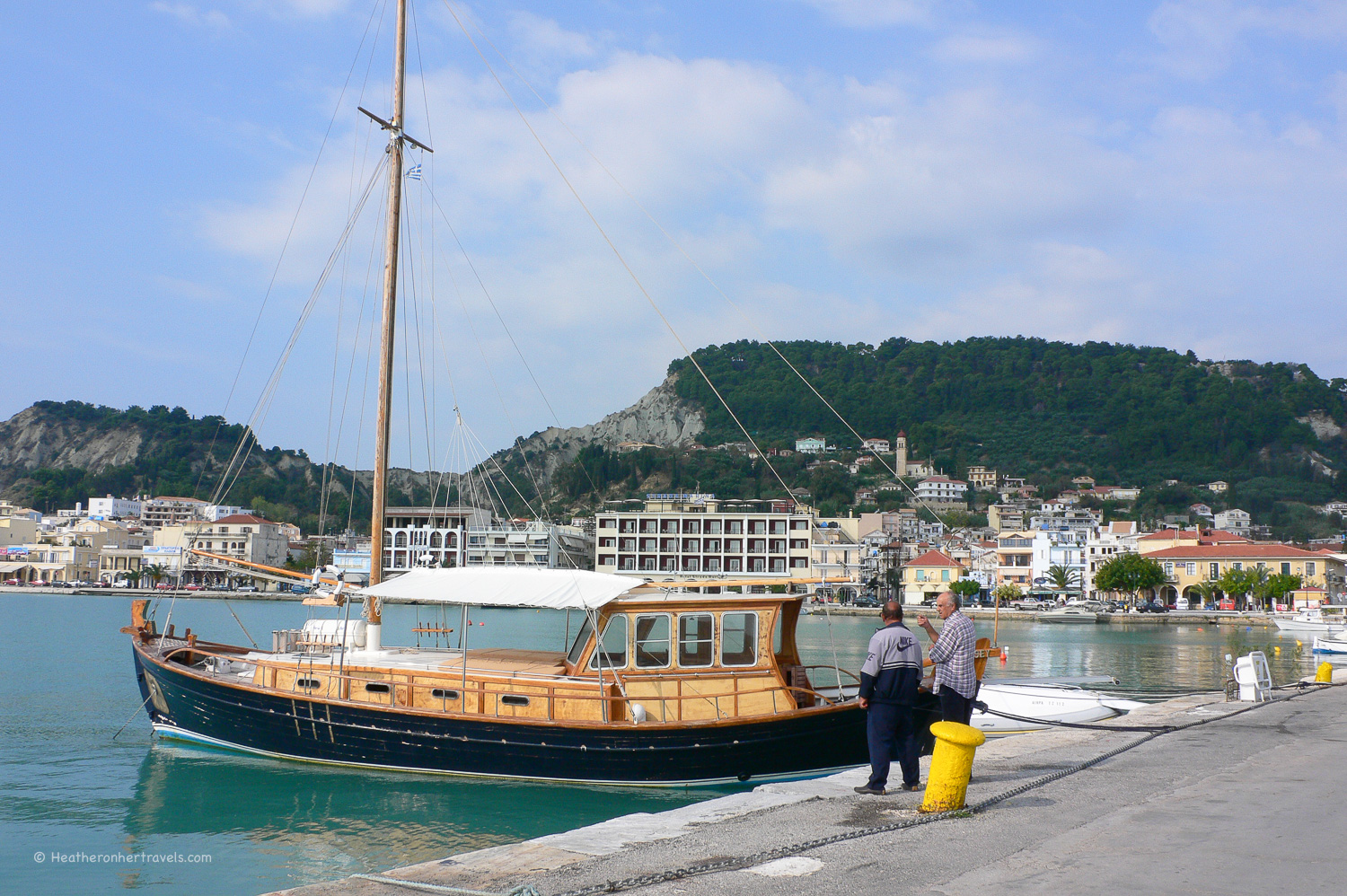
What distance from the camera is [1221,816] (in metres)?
6.91

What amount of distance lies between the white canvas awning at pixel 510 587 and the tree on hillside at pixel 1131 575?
276 ft

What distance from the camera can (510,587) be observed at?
41.4 ft

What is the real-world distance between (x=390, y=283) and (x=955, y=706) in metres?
12.0

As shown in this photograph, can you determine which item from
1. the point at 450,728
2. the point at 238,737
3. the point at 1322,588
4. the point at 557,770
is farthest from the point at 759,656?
the point at 1322,588

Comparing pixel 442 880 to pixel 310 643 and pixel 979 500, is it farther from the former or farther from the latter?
pixel 979 500

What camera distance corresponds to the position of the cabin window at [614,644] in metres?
12.5

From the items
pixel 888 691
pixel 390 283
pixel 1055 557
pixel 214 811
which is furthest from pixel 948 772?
pixel 1055 557

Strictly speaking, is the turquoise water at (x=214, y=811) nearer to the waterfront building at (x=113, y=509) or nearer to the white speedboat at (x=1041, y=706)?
the white speedboat at (x=1041, y=706)

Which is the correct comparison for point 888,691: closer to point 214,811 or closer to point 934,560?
point 214,811

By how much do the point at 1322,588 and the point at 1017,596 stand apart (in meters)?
26.2

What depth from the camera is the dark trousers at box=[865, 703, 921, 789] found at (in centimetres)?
803

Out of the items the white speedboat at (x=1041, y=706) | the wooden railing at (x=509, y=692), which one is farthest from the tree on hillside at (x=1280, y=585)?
the wooden railing at (x=509, y=692)

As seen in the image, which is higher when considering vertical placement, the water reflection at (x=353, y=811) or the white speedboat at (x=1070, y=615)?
the water reflection at (x=353, y=811)

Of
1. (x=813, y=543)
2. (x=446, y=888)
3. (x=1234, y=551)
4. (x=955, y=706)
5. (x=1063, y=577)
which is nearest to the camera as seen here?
(x=446, y=888)
